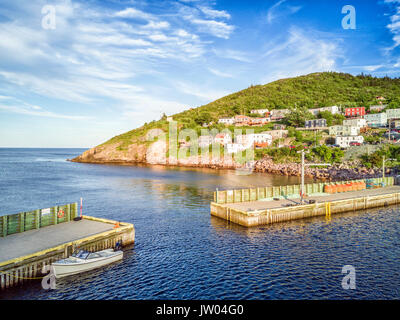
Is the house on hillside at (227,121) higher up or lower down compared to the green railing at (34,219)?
higher up

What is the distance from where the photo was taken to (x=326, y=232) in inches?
1329

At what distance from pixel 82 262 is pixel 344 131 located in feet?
414

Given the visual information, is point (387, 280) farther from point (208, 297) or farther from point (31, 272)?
point (31, 272)

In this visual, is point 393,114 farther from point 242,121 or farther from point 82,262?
point 82,262

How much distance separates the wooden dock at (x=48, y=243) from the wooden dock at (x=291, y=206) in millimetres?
14737

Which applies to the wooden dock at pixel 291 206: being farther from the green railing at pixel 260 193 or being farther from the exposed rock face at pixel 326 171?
the exposed rock face at pixel 326 171

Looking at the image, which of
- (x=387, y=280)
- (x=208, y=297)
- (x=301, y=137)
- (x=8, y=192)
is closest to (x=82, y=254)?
(x=208, y=297)

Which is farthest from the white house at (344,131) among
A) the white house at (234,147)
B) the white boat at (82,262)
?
the white boat at (82,262)

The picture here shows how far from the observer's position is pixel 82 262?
21938 millimetres

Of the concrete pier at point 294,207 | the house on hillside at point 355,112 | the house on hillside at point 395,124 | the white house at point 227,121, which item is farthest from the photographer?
the white house at point 227,121

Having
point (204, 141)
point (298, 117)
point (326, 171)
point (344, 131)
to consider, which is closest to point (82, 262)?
point (326, 171)

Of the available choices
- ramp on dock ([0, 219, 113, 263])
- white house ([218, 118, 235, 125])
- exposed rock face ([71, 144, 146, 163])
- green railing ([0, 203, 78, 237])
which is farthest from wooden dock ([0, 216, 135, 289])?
white house ([218, 118, 235, 125])

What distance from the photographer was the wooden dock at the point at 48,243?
1936cm

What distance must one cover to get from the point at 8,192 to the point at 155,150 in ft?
300
